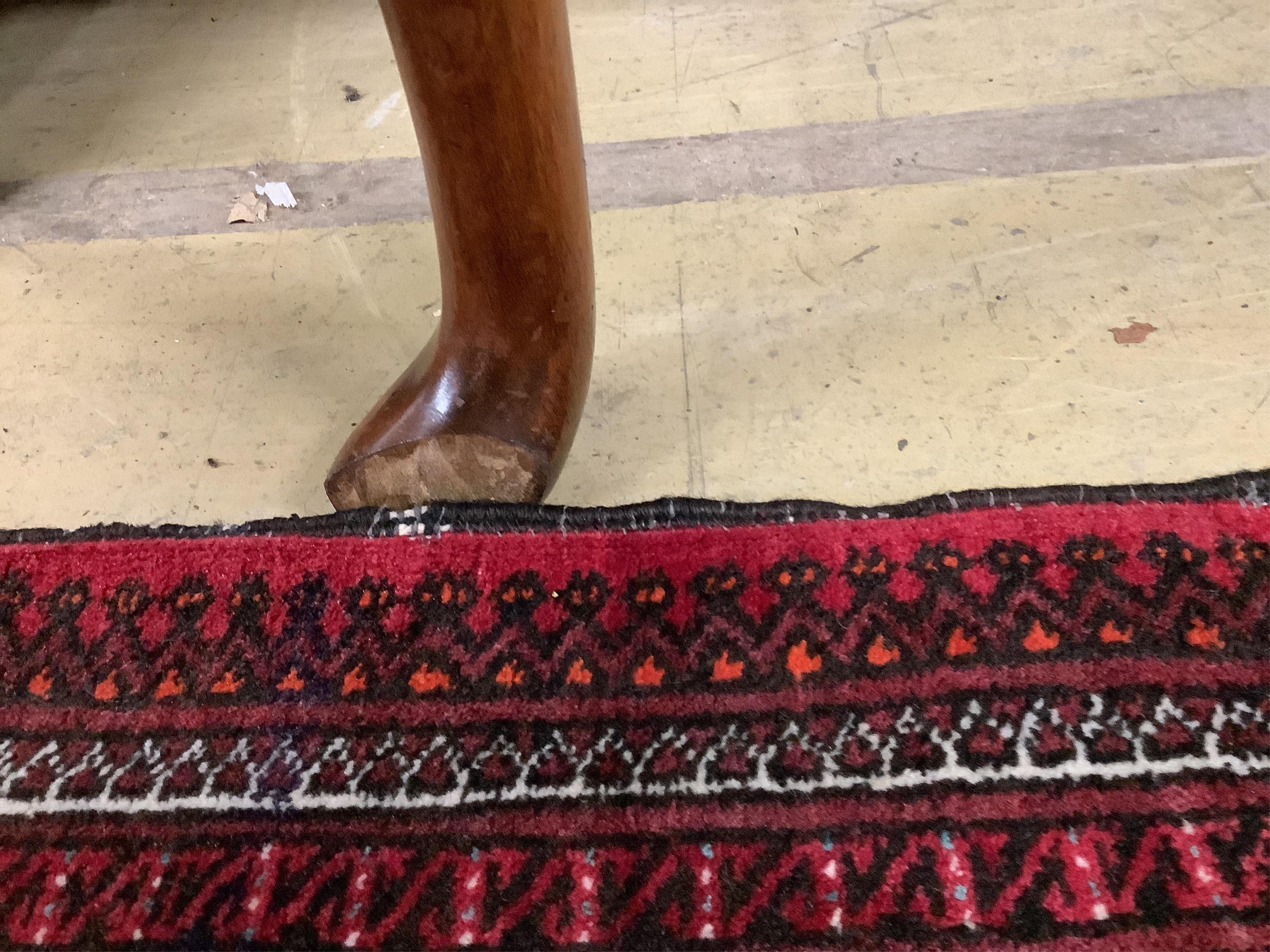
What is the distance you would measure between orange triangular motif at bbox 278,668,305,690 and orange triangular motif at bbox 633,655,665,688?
0.25 metres

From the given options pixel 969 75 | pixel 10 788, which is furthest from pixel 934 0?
pixel 10 788

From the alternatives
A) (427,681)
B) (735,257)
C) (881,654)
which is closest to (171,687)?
(427,681)

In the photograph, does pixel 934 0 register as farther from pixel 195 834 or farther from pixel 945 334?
pixel 195 834

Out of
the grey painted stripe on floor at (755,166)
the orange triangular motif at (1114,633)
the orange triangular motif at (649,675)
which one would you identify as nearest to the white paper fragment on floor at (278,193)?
the grey painted stripe on floor at (755,166)

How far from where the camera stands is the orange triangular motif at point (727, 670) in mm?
600

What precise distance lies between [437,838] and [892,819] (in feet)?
1.00

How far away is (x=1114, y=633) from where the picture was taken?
0.60 metres

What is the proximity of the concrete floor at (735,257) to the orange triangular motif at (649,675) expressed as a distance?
153mm

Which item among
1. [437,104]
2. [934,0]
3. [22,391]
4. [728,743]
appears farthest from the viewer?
[934,0]

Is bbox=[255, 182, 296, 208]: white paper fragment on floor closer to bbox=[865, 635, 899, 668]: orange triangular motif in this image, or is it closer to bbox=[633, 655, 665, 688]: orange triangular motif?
bbox=[633, 655, 665, 688]: orange triangular motif

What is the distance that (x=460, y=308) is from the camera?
602 millimetres

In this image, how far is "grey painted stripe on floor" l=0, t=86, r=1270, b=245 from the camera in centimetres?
91

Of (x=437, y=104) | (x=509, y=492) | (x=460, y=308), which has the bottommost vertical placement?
(x=509, y=492)

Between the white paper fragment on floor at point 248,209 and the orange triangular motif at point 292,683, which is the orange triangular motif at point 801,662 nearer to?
the orange triangular motif at point 292,683
